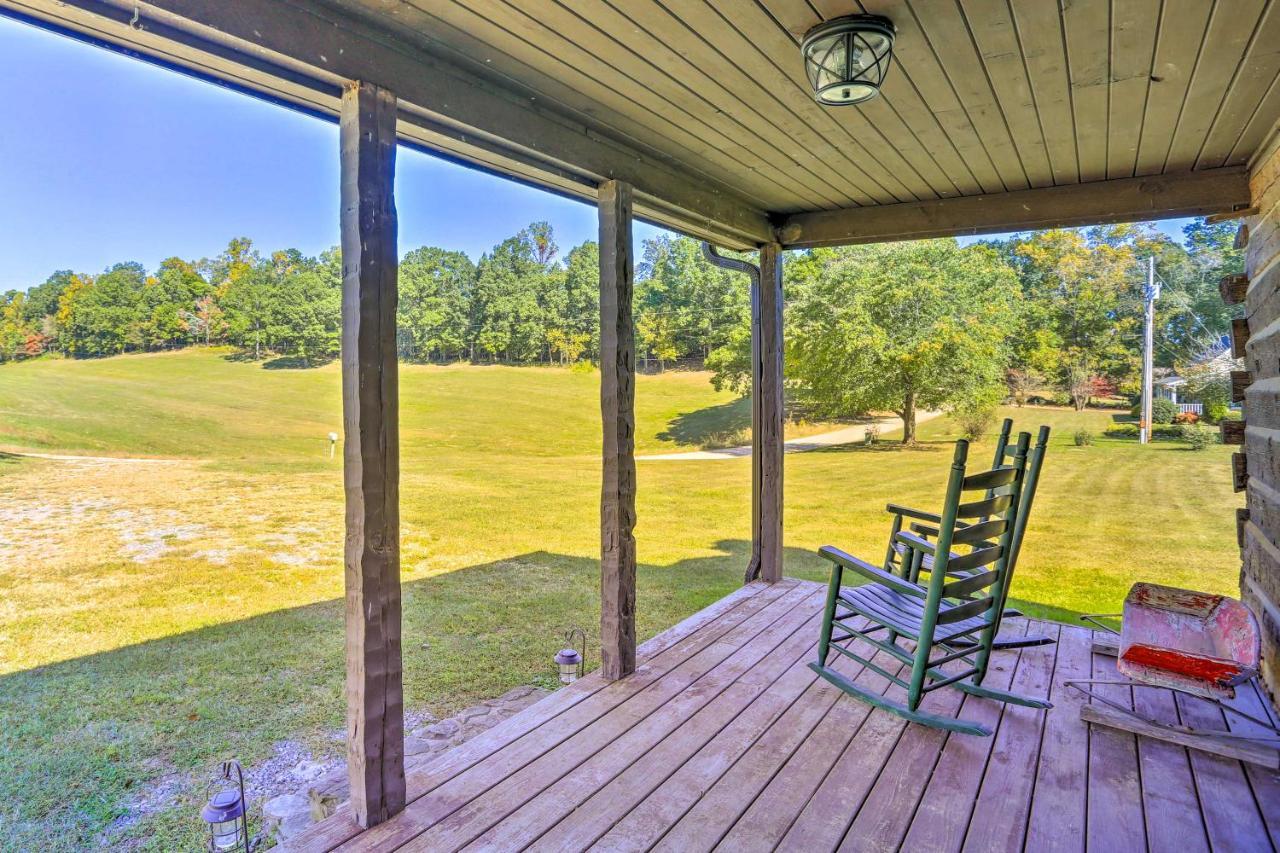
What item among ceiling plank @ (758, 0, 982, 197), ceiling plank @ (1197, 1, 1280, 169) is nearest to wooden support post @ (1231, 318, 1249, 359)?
ceiling plank @ (1197, 1, 1280, 169)

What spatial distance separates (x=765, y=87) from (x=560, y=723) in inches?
85.4

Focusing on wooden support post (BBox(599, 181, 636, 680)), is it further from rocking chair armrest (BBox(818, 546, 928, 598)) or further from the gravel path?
the gravel path

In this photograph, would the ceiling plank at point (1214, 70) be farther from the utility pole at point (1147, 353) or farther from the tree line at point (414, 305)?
the utility pole at point (1147, 353)

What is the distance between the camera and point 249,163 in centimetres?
643

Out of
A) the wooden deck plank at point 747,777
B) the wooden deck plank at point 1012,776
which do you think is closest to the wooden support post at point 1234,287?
the wooden deck plank at point 1012,776

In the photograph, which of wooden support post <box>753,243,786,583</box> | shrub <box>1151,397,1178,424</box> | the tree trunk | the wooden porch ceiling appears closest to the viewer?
the wooden porch ceiling

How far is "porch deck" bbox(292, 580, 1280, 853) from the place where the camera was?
1.55 m

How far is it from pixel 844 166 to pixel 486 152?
1.58 meters

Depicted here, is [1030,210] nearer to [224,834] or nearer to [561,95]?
[561,95]

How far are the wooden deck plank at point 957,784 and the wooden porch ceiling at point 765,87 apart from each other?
2.02 m

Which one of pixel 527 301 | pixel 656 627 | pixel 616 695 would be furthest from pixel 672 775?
pixel 527 301

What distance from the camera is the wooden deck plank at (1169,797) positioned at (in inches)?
61.1

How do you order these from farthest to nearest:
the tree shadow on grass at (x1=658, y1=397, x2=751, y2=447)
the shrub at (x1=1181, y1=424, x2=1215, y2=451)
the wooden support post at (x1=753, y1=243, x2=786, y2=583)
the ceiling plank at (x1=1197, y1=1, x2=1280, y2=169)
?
the tree shadow on grass at (x1=658, y1=397, x2=751, y2=447), the shrub at (x1=1181, y1=424, x2=1215, y2=451), the wooden support post at (x1=753, y1=243, x2=786, y2=583), the ceiling plank at (x1=1197, y1=1, x2=1280, y2=169)

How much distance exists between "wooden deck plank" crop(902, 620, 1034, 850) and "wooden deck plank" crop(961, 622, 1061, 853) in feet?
0.06
